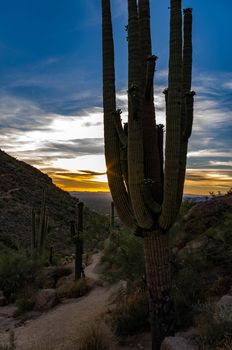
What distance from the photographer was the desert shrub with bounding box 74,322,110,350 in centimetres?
840

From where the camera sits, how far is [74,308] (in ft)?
44.5

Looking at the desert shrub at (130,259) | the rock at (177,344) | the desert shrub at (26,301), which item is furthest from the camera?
the desert shrub at (26,301)

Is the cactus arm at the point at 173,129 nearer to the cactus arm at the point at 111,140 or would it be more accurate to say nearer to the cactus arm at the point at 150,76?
the cactus arm at the point at 150,76

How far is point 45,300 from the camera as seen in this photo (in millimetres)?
14570

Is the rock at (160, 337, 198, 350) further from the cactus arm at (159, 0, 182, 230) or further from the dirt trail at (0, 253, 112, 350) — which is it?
the dirt trail at (0, 253, 112, 350)

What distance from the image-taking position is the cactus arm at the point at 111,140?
852 cm

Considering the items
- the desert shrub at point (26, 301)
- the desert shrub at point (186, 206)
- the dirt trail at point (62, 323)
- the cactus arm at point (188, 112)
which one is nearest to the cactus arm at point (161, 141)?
the cactus arm at point (188, 112)

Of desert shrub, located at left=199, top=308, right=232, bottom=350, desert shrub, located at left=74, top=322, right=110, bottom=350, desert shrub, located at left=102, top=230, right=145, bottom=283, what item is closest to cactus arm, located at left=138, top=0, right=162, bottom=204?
desert shrub, located at left=199, top=308, right=232, bottom=350

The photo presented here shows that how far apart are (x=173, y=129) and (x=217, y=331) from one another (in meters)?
3.76

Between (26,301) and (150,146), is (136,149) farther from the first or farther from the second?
(26,301)

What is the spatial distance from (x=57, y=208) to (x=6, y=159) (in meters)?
16.0

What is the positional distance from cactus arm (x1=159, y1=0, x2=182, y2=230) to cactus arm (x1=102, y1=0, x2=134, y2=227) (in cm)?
103

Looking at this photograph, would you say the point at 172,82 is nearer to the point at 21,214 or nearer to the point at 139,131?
the point at 139,131

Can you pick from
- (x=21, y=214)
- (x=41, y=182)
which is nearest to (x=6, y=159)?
(x=41, y=182)
